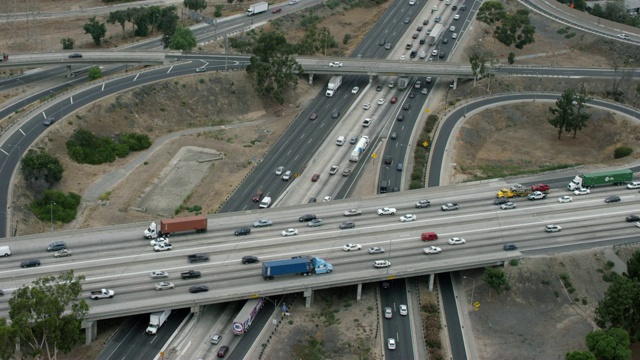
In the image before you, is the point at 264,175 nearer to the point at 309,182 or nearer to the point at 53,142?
the point at 309,182

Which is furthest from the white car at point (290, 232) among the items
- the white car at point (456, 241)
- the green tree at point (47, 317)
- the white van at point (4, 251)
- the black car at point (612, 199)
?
the black car at point (612, 199)

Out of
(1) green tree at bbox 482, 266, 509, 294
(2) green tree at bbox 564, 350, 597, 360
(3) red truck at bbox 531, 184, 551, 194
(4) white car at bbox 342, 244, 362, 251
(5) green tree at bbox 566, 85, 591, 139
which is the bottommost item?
(2) green tree at bbox 564, 350, 597, 360

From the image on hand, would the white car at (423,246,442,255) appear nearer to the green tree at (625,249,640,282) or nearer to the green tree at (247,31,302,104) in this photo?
the green tree at (625,249,640,282)

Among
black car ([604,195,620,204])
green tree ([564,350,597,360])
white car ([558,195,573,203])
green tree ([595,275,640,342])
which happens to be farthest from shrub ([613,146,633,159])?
green tree ([564,350,597,360])

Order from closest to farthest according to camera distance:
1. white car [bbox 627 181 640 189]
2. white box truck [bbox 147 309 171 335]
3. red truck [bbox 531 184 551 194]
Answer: white box truck [bbox 147 309 171 335]
red truck [bbox 531 184 551 194]
white car [bbox 627 181 640 189]

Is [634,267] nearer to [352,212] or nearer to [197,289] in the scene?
[352,212]

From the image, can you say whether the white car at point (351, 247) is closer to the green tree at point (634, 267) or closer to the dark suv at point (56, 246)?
the green tree at point (634, 267)

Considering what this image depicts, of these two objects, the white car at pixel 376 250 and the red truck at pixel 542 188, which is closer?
the white car at pixel 376 250
